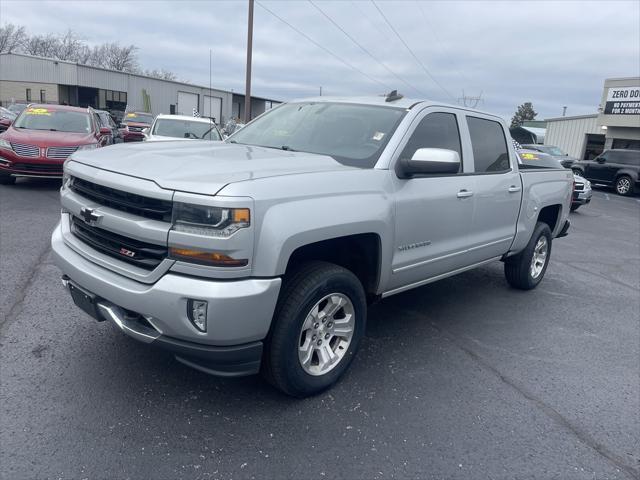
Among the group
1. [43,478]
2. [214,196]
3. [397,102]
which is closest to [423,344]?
[397,102]

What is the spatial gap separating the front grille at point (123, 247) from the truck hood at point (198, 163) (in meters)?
Result: 0.36

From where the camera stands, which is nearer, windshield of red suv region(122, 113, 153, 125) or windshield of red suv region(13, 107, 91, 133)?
windshield of red suv region(13, 107, 91, 133)

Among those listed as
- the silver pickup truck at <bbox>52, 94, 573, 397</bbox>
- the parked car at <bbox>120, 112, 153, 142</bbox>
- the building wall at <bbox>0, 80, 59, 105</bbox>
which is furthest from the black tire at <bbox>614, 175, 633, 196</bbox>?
the building wall at <bbox>0, 80, 59, 105</bbox>

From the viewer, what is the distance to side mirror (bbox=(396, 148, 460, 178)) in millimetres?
3436

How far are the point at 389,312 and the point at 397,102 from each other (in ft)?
6.47

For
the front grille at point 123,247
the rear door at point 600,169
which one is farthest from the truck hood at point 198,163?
the rear door at point 600,169

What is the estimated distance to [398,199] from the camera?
3566 mm

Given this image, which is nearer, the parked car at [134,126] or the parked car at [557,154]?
the parked car at [134,126]

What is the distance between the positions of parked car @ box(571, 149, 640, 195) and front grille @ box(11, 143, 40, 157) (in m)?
20.7

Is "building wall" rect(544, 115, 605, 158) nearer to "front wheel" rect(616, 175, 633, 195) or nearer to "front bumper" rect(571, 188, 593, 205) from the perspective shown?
"front wheel" rect(616, 175, 633, 195)

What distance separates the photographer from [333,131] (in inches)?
162

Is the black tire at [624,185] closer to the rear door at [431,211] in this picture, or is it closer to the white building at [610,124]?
the white building at [610,124]

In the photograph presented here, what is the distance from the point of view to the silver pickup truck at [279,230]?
266 centimetres

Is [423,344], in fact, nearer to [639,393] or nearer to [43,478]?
[639,393]
